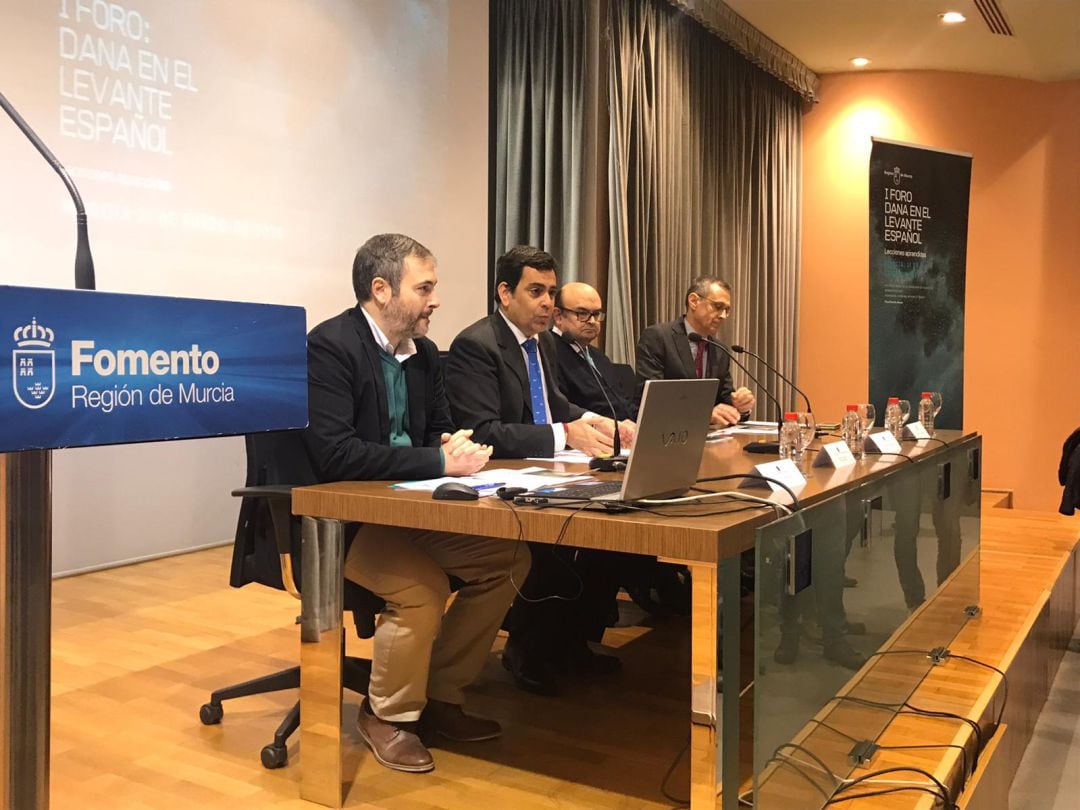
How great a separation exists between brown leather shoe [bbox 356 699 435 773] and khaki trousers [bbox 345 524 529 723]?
28 millimetres

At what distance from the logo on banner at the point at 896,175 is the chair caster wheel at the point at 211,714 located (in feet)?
15.7

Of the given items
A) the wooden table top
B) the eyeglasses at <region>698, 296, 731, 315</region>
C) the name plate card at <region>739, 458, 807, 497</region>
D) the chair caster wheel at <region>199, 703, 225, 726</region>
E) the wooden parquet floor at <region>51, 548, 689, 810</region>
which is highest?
the eyeglasses at <region>698, 296, 731, 315</region>

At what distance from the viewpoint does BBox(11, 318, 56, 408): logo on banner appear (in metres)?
0.96

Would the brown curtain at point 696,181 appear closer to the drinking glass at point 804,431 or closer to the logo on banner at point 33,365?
the drinking glass at point 804,431

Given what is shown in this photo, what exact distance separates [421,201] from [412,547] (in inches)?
116

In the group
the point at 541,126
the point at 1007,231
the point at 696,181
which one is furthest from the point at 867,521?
the point at 1007,231

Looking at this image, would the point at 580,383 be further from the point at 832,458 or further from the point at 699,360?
the point at 832,458

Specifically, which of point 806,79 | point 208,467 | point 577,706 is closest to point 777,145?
point 806,79

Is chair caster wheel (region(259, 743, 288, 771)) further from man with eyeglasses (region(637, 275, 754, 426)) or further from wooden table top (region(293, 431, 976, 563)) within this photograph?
man with eyeglasses (region(637, 275, 754, 426))

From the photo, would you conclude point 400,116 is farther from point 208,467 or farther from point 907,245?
point 907,245

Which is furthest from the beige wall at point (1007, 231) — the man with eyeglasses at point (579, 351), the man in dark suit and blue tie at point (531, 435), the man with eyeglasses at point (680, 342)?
the man in dark suit and blue tie at point (531, 435)

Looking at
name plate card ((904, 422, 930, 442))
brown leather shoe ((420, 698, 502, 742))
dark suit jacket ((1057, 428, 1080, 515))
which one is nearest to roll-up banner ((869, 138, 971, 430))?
dark suit jacket ((1057, 428, 1080, 515))

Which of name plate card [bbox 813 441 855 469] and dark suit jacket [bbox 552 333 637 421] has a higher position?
dark suit jacket [bbox 552 333 637 421]

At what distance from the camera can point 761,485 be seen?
1.92 metres
